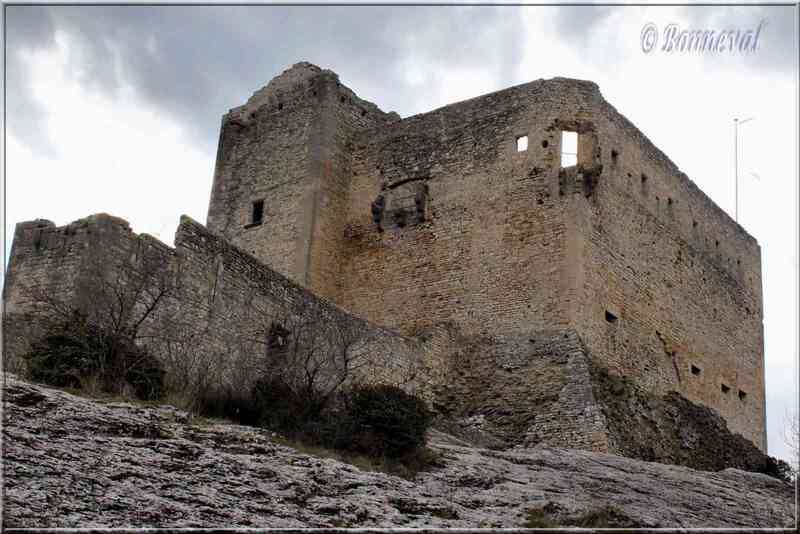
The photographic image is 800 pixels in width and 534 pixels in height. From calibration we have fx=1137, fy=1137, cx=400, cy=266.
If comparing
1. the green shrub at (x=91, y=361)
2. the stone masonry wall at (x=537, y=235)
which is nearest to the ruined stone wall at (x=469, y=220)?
the stone masonry wall at (x=537, y=235)

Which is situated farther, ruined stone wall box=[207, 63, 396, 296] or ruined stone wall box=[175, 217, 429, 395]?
ruined stone wall box=[207, 63, 396, 296]

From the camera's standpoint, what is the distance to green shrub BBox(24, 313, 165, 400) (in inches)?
460

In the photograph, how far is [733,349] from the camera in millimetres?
24688

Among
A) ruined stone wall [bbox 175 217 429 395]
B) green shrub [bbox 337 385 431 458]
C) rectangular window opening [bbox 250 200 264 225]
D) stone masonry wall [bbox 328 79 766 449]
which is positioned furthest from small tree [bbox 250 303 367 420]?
rectangular window opening [bbox 250 200 264 225]

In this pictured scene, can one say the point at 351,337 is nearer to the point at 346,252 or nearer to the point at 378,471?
the point at 346,252

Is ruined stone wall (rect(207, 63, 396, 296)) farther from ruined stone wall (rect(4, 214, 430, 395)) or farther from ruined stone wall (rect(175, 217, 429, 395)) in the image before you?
ruined stone wall (rect(4, 214, 430, 395))

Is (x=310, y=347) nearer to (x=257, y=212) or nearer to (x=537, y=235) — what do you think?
(x=537, y=235)

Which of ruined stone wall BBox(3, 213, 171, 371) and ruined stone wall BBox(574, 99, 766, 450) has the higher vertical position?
Result: ruined stone wall BBox(574, 99, 766, 450)

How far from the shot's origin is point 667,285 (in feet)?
72.7

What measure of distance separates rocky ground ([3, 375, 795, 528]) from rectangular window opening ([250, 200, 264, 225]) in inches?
433

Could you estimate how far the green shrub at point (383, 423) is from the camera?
469 inches

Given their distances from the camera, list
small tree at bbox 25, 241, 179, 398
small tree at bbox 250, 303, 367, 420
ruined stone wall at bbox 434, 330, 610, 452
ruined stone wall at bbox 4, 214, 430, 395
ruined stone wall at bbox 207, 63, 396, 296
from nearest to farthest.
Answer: small tree at bbox 25, 241, 179, 398, ruined stone wall at bbox 4, 214, 430, 395, small tree at bbox 250, 303, 367, 420, ruined stone wall at bbox 434, 330, 610, 452, ruined stone wall at bbox 207, 63, 396, 296

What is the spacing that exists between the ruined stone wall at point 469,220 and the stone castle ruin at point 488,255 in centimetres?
3

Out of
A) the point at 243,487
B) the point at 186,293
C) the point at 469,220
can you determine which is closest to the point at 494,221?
the point at 469,220
